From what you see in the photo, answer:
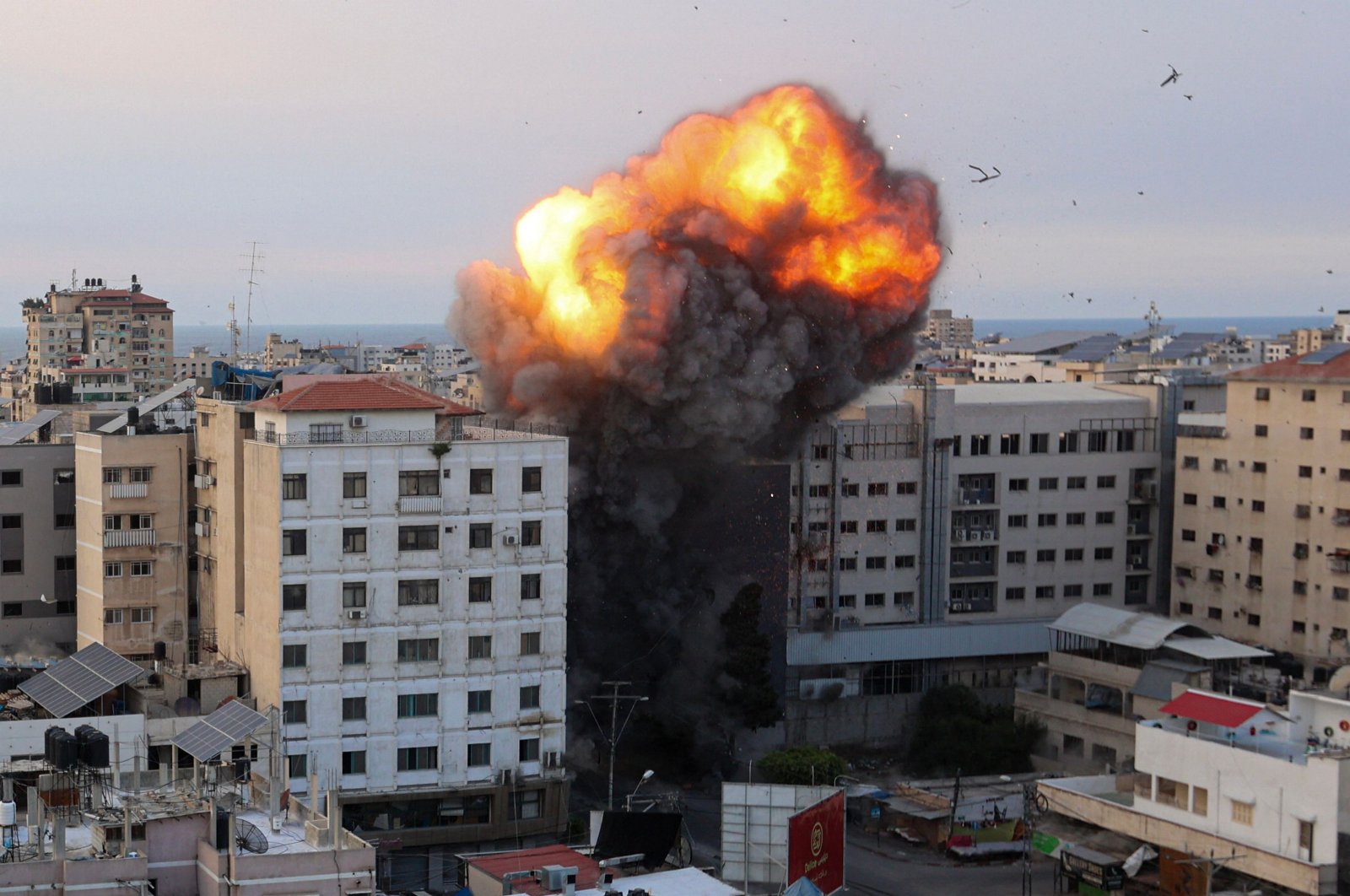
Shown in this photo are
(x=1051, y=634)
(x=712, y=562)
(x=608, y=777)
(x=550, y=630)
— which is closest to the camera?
(x=550, y=630)

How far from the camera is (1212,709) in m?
41.2

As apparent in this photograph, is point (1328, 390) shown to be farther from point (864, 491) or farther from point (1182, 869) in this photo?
point (1182, 869)

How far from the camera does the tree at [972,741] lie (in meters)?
54.1

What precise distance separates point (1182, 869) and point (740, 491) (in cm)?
1831

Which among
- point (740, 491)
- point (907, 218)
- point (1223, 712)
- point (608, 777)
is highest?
point (907, 218)

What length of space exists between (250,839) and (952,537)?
35605 mm

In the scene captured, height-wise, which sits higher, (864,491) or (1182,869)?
(864,491)

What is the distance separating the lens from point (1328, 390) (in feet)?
192

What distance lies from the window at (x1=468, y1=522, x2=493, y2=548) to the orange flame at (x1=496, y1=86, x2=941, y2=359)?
10838mm

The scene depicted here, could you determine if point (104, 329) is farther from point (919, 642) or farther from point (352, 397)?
point (352, 397)

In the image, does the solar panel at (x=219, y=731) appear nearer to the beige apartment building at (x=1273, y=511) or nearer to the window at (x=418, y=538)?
the window at (x=418, y=538)

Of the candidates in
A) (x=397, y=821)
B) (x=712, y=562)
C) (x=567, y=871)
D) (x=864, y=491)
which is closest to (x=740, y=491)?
(x=712, y=562)

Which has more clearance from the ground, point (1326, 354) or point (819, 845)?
point (1326, 354)

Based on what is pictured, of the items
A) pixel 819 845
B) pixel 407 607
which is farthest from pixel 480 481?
pixel 819 845
